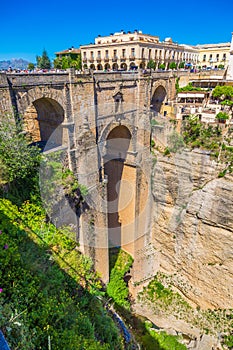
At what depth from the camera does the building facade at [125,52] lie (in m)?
28.9

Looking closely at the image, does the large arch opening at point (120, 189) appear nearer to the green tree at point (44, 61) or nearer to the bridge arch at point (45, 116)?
the bridge arch at point (45, 116)

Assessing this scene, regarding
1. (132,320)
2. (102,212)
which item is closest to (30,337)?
(102,212)

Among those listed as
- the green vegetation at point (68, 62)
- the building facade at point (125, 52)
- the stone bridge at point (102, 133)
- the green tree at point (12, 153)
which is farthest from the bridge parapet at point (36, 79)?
the green vegetation at point (68, 62)

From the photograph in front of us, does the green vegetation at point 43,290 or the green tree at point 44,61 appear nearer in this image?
the green vegetation at point 43,290

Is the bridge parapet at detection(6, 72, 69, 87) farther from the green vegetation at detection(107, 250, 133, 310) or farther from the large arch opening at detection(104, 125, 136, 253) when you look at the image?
the green vegetation at detection(107, 250, 133, 310)

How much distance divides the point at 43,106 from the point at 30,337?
8927 mm

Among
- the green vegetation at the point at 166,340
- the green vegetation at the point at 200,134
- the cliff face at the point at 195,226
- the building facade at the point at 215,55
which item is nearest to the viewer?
the green vegetation at the point at 166,340

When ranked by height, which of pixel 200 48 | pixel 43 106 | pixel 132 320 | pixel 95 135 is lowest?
pixel 132 320

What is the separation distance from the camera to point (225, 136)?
13922mm

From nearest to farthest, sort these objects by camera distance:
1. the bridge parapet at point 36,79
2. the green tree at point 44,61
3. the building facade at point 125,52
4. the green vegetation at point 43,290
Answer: the green vegetation at point 43,290 < the bridge parapet at point 36,79 < the building facade at point 125,52 < the green tree at point 44,61

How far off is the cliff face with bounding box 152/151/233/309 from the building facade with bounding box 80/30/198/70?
17549mm

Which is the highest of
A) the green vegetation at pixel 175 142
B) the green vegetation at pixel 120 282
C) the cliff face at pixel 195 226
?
the green vegetation at pixel 175 142

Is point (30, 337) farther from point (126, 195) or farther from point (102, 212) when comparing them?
point (126, 195)

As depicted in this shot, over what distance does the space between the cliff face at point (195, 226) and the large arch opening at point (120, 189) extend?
1679 millimetres
